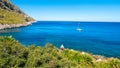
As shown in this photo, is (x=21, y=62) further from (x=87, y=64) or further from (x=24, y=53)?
(x=87, y=64)

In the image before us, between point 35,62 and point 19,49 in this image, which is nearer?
point 35,62

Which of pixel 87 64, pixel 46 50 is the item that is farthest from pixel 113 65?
pixel 46 50

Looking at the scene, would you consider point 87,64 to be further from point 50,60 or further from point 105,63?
point 50,60

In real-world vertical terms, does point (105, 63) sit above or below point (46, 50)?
below

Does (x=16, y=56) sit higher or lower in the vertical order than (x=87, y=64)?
higher

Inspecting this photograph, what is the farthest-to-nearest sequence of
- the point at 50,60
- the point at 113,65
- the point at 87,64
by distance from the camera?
the point at 87,64
the point at 113,65
the point at 50,60

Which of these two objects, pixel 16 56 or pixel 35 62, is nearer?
pixel 35 62

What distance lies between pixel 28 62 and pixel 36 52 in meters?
2.31

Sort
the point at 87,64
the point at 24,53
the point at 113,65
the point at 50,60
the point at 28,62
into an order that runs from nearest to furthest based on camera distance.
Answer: the point at 50,60
the point at 28,62
the point at 24,53
the point at 113,65
the point at 87,64

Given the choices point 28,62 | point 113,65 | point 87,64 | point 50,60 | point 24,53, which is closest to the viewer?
point 50,60

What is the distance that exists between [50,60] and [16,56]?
284 inches

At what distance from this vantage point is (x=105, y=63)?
44.3m

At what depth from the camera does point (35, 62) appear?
3291cm

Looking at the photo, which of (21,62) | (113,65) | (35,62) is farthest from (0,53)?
(113,65)
